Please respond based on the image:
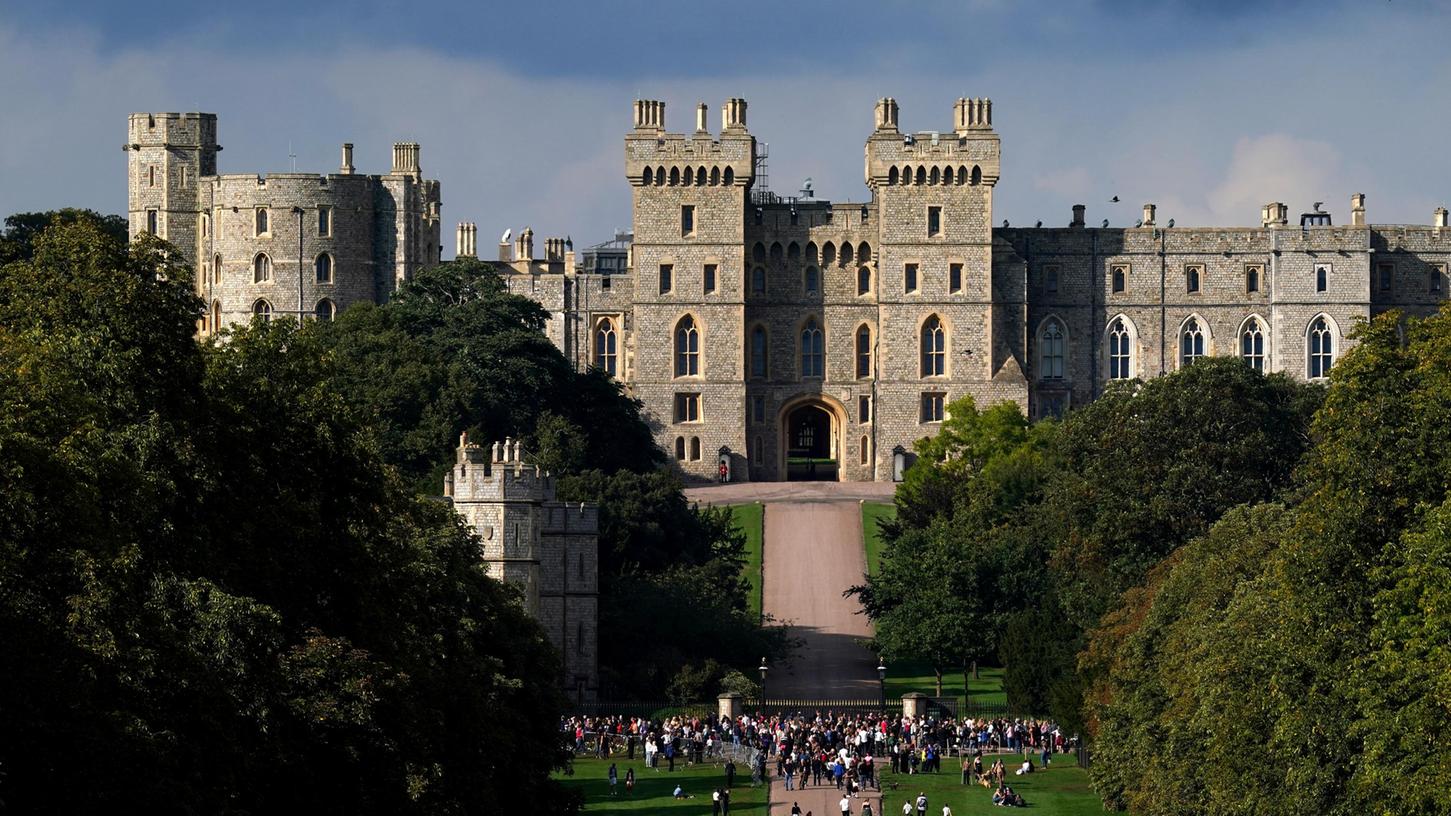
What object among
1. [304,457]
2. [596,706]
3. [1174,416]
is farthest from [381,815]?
[1174,416]

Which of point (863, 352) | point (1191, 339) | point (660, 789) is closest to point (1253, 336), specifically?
point (1191, 339)

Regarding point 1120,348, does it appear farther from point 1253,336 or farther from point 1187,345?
point 1253,336

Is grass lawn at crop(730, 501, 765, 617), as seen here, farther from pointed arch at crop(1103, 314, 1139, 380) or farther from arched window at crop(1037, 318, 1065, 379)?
pointed arch at crop(1103, 314, 1139, 380)

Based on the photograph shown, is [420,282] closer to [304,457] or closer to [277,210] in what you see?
[277,210]

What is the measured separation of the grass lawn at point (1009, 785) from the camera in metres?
47.9

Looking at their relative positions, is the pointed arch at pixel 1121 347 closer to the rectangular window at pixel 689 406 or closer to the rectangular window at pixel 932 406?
the rectangular window at pixel 932 406

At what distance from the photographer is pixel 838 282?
303 feet

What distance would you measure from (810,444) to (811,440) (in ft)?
0.63

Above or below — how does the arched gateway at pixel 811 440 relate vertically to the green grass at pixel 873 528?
above

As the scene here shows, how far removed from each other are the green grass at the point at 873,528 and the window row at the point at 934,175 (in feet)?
38.6

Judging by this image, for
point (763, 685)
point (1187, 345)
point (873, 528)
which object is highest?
point (1187, 345)

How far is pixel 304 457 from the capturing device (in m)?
31.8

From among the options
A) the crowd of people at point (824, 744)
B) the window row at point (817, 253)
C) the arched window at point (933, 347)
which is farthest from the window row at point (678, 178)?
the crowd of people at point (824, 744)

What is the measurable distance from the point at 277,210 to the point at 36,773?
222 ft
